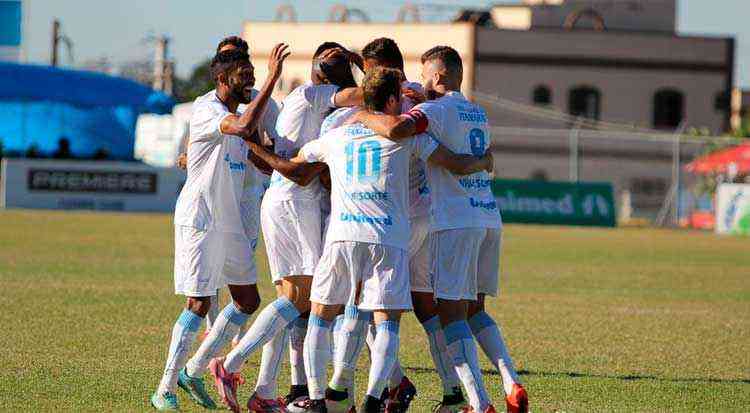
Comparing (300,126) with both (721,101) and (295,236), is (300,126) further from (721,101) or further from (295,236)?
(721,101)

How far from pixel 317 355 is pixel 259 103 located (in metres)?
1.53

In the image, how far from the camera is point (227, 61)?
9.43 metres

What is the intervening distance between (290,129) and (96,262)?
13.5 metres

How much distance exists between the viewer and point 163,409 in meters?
9.20

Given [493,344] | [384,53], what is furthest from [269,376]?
[384,53]

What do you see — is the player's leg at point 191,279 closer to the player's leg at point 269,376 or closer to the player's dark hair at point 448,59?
the player's leg at point 269,376

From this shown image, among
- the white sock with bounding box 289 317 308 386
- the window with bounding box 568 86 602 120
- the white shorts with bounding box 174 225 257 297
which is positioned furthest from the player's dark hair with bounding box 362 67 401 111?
the window with bounding box 568 86 602 120

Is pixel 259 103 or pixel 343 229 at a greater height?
pixel 259 103

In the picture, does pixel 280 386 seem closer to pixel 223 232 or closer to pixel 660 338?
pixel 223 232

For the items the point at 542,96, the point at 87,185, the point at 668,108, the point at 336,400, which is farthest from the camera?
the point at 668,108

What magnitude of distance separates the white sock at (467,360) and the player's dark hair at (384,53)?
5.31 feet

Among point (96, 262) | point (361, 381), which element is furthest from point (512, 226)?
point (361, 381)

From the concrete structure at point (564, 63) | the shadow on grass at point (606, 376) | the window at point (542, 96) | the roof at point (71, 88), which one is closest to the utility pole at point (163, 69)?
the concrete structure at point (564, 63)

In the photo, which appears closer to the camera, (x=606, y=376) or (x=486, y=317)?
(x=486, y=317)
